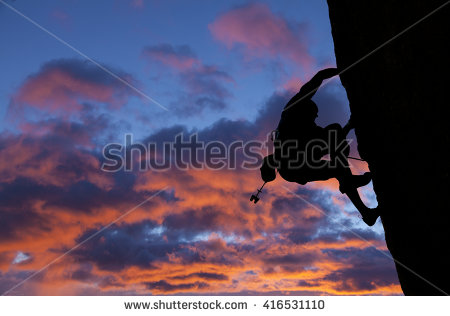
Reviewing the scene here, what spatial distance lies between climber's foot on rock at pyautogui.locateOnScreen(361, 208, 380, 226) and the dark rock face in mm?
814

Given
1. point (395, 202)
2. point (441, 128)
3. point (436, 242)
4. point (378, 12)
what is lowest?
point (436, 242)

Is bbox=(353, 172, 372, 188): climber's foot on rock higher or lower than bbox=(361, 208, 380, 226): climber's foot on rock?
higher

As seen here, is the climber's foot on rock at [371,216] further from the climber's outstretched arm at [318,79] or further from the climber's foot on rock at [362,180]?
the climber's outstretched arm at [318,79]

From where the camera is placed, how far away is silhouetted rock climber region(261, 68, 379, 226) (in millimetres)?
5809

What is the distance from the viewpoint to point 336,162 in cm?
605

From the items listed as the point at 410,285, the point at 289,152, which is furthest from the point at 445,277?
the point at 289,152

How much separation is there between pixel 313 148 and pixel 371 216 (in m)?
1.36

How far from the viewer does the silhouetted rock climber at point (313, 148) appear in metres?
5.81

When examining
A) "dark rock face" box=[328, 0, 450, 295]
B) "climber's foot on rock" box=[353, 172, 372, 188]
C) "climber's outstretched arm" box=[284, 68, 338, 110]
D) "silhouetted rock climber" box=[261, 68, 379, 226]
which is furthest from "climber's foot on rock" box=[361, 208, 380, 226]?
"climber's outstretched arm" box=[284, 68, 338, 110]

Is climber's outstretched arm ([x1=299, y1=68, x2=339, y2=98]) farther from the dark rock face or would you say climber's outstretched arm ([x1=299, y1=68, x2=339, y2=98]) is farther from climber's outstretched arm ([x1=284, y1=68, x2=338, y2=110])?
the dark rock face

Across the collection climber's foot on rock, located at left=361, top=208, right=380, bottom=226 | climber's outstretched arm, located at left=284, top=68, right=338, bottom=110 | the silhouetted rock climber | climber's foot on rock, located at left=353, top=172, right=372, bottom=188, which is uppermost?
climber's outstretched arm, located at left=284, top=68, right=338, bottom=110

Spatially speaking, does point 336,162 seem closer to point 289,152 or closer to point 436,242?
point 289,152
